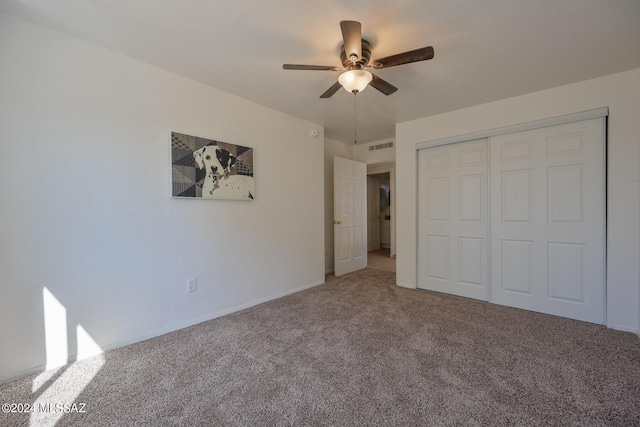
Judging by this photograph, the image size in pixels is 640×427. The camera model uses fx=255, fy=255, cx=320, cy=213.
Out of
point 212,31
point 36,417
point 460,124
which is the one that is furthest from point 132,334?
point 460,124

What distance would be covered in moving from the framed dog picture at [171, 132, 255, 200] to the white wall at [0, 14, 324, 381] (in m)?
0.09

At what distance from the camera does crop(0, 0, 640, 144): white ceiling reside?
1591 mm

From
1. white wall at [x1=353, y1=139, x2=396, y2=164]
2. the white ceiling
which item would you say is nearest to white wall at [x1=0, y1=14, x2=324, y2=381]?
the white ceiling

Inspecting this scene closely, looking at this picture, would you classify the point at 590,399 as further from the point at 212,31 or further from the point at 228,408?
the point at 212,31

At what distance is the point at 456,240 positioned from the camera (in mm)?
3318

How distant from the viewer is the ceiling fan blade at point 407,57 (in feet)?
5.27

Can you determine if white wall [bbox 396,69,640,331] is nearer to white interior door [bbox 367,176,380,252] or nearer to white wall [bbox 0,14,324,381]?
white wall [bbox 0,14,324,381]

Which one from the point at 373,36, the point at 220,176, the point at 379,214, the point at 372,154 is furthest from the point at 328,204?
the point at 379,214

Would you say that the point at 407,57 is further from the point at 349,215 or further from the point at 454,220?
the point at 349,215

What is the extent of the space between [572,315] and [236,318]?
11.2 feet

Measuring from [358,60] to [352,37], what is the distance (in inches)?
7.0

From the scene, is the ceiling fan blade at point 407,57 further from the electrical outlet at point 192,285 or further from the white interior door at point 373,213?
the white interior door at point 373,213

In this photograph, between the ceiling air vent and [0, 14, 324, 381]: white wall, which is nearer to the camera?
[0, 14, 324, 381]: white wall

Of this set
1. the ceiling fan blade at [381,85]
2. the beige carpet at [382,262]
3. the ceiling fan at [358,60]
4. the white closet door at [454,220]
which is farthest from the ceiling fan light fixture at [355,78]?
the beige carpet at [382,262]
